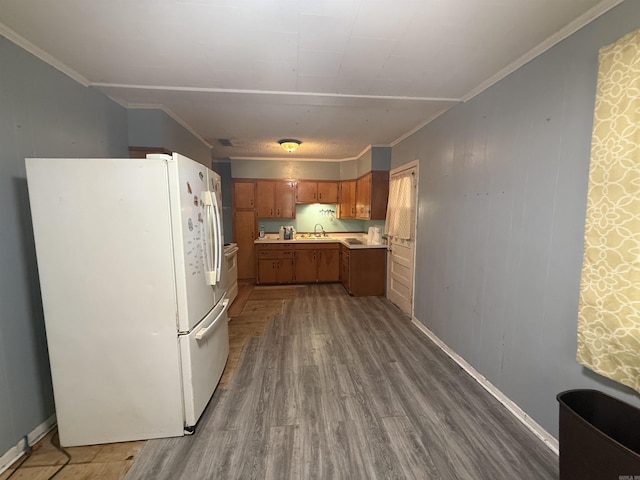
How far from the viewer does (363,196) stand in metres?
4.82

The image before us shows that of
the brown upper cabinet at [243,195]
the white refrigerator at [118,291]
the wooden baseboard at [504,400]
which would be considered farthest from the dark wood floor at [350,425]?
the brown upper cabinet at [243,195]

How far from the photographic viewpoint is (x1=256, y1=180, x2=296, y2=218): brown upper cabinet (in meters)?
5.42

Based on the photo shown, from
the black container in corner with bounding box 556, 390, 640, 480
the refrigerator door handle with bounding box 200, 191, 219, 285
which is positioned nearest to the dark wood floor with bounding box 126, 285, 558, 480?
the black container in corner with bounding box 556, 390, 640, 480

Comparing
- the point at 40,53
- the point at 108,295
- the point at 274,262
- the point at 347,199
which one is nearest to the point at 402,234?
the point at 347,199

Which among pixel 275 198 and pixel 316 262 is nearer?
pixel 316 262

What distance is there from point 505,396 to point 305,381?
157 cm

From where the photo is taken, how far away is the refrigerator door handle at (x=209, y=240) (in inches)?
75.7

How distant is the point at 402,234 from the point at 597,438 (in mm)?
2863

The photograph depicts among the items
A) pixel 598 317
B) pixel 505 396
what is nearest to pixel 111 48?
pixel 598 317

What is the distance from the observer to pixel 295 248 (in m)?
5.14

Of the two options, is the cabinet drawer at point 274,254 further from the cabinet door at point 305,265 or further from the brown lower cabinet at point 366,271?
the brown lower cabinet at point 366,271

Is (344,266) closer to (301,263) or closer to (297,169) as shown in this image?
(301,263)

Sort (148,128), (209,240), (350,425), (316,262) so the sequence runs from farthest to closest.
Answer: (316,262)
(148,128)
(209,240)
(350,425)

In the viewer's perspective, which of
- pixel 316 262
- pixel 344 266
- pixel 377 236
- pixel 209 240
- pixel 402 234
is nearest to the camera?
pixel 209 240
